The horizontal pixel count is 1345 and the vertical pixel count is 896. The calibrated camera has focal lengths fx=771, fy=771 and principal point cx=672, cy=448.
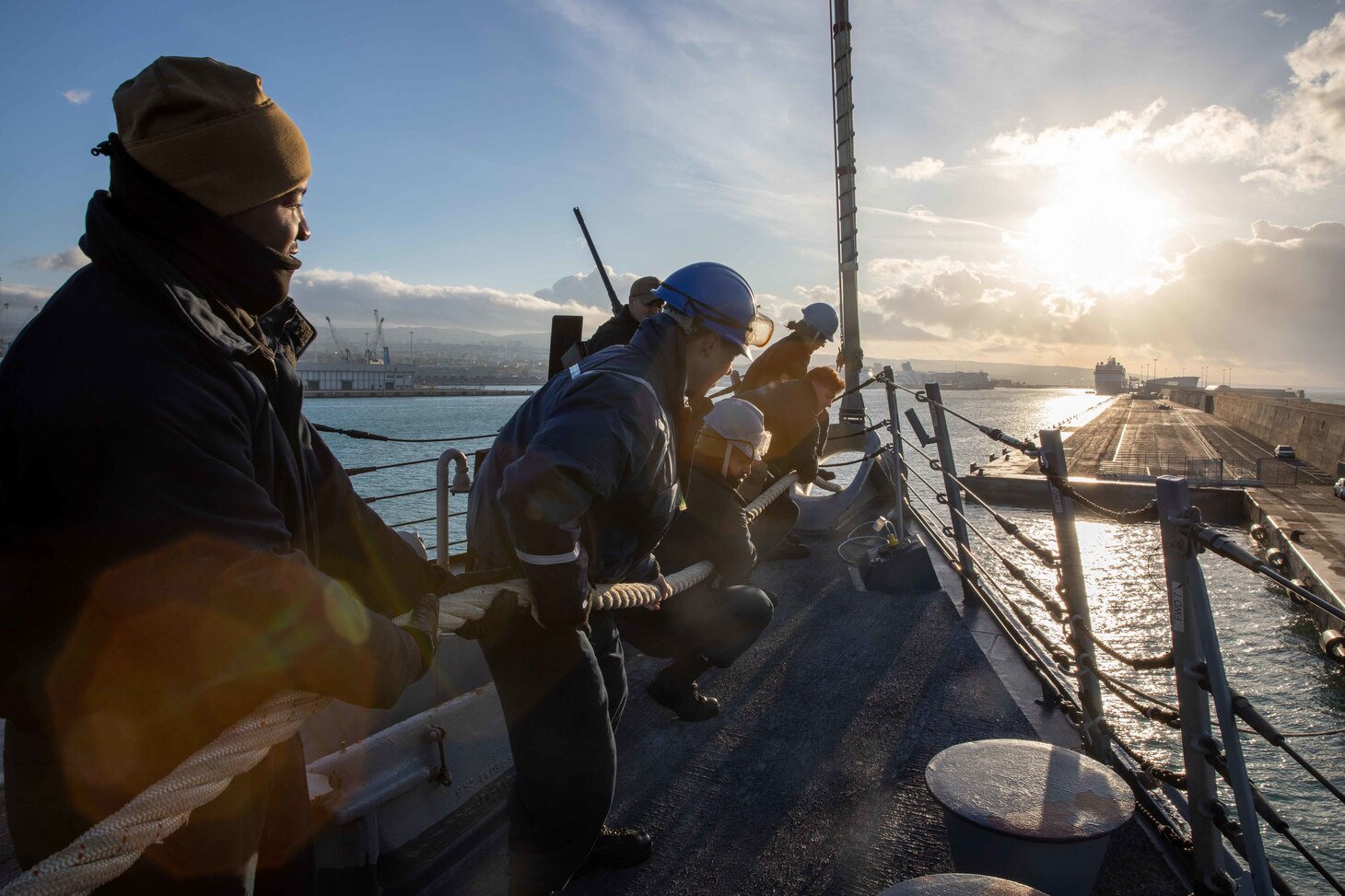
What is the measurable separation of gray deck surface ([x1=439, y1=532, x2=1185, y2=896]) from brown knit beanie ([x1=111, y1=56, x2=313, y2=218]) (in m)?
2.60

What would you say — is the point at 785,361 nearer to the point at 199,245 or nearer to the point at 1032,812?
the point at 1032,812

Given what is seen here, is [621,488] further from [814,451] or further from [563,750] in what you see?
[814,451]

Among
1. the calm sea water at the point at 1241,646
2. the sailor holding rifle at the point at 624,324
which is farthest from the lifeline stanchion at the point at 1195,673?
the calm sea water at the point at 1241,646

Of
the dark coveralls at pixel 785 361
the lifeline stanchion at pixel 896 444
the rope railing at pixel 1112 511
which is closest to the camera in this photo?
the rope railing at pixel 1112 511

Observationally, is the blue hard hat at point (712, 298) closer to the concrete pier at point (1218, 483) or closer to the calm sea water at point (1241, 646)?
the calm sea water at point (1241, 646)

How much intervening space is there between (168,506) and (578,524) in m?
1.17

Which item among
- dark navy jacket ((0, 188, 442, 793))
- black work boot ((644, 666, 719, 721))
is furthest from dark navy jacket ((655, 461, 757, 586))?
dark navy jacket ((0, 188, 442, 793))

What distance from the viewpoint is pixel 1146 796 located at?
3.14 meters

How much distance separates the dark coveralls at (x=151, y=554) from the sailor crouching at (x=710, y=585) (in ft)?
7.90

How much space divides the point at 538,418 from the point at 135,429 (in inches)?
56.3

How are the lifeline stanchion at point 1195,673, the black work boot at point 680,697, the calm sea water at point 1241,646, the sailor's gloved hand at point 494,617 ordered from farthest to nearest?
the calm sea water at point 1241,646 < the black work boot at point 680,697 < the lifeline stanchion at point 1195,673 < the sailor's gloved hand at point 494,617

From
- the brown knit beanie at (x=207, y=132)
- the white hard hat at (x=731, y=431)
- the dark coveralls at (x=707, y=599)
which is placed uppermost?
the brown knit beanie at (x=207, y=132)

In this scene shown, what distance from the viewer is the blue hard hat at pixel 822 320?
7.18 meters

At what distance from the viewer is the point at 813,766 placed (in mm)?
3645
